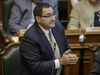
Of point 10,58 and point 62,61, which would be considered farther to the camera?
point 10,58

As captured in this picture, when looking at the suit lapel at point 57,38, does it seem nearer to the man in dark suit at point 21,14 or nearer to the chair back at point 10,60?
the chair back at point 10,60

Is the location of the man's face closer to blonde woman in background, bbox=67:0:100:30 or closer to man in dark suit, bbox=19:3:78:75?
man in dark suit, bbox=19:3:78:75

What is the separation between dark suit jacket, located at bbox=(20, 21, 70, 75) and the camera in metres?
1.28

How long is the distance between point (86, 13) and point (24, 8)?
0.80 m

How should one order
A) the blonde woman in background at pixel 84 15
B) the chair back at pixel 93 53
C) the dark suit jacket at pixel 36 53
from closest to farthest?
the dark suit jacket at pixel 36 53, the chair back at pixel 93 53, the blonde woman in background at pixel 84 15

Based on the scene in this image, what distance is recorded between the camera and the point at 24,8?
262 cm

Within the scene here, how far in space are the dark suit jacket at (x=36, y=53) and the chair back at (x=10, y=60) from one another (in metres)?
0.22

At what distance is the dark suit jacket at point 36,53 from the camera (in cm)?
128

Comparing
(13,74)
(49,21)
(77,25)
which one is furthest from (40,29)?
(77,25)

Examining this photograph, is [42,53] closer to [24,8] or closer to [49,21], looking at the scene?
[49,21]

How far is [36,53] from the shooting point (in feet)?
4.23

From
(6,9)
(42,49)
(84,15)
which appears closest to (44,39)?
(42,49)

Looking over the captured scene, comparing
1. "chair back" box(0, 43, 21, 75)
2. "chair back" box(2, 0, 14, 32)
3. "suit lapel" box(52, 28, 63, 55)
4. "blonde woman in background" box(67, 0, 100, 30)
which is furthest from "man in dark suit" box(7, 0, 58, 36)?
"suit lapel" box(52, 28, 63, 55)

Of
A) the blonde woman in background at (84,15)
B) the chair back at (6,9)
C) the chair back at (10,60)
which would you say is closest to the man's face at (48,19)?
the chair back at (10,60)
